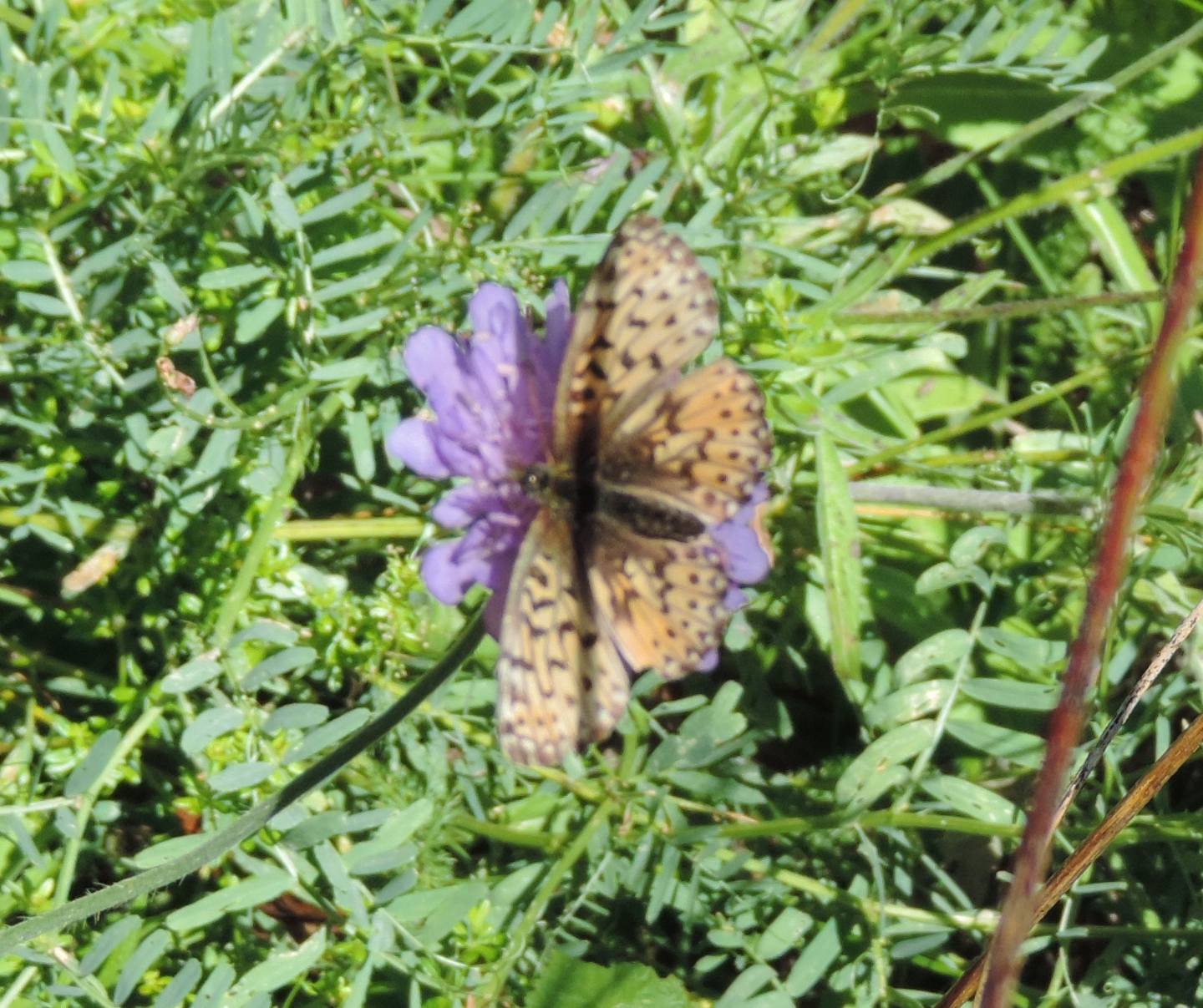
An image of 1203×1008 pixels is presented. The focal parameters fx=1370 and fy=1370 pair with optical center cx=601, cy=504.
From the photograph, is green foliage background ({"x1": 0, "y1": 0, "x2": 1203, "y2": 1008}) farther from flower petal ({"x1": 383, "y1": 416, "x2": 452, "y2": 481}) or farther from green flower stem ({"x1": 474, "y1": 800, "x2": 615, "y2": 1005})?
flower petal ({"x1": 383, "y1": 416, "x2": 452, "y2": 481})

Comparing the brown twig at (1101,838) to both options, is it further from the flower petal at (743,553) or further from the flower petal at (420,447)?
the flower petal at (420,447)

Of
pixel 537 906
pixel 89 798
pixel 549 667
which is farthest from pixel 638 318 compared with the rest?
pixel 89 798

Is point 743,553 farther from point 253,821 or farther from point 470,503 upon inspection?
point 253,821

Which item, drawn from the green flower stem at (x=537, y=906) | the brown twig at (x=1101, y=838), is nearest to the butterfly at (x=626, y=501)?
the brown twig at (x=1101, y=838)

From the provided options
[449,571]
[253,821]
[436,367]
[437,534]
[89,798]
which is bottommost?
[89,798]

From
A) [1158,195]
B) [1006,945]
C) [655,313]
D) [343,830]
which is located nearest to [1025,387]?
[1158,195]

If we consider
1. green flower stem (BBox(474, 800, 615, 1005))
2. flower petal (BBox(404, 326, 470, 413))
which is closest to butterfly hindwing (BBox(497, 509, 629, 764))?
flower petal (BBox(404, 326, 470, 413))
